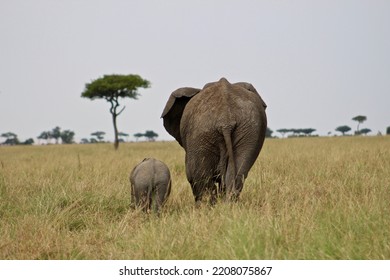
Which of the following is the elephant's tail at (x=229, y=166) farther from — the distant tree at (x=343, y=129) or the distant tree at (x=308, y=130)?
the distant tree at (x=343, y=129)

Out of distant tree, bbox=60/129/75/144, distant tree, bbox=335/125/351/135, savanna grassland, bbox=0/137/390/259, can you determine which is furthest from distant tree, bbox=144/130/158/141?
savanna grassland, bbox=0/137/390/259

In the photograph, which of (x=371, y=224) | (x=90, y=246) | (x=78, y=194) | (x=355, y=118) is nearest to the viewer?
(x=371, y=224)

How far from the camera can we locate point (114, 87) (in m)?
28.3

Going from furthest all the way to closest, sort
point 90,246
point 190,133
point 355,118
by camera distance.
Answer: point 355,118
point 190,133
point 90,246

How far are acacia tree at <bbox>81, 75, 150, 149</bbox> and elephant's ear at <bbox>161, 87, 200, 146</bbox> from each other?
75.0 ft

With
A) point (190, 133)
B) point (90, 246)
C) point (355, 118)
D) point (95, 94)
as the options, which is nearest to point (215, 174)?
point (190, 133)

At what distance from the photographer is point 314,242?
3.22 meters

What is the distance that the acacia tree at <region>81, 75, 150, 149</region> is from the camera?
93.4 ft

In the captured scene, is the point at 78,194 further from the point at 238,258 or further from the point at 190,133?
the point at 238,258

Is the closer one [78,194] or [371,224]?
[371,224]

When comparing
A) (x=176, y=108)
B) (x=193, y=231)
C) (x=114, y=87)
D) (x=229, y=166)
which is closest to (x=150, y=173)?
(x=229, y=166)

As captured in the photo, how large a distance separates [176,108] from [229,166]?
1.18 metres

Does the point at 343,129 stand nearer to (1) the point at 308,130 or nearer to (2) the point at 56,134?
(1) the point at 308,130

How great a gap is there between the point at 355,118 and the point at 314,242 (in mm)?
58536
